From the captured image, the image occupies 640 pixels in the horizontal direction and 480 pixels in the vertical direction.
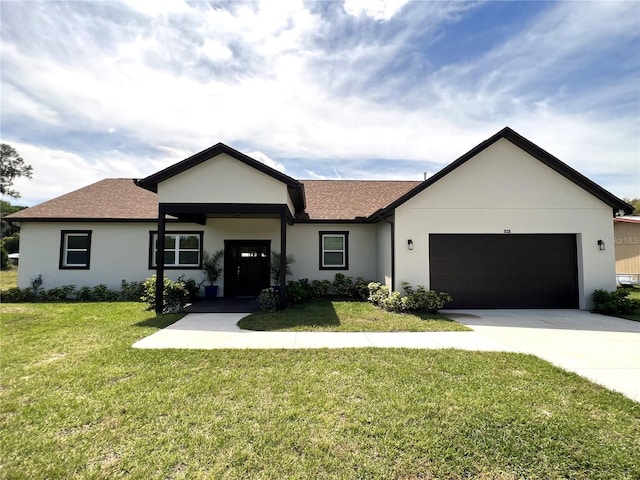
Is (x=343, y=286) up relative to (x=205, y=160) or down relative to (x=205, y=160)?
down

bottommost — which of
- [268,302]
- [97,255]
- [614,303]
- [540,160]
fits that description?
[268,302]

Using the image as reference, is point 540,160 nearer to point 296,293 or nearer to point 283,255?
point 283,255

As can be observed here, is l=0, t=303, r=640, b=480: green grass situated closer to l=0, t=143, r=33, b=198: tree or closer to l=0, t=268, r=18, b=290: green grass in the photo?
l=0, t=268, r=18, b=290: green grass

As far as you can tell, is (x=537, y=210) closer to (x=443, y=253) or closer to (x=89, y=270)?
(x=443, y=253)

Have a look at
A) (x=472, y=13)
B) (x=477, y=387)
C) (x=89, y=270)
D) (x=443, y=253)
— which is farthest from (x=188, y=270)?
(x=472, y=13)

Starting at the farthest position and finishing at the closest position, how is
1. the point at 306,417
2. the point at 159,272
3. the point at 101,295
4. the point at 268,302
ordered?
the point at 101,295 < the point at 268,302 < the point at 159,272 < the point at 306,417

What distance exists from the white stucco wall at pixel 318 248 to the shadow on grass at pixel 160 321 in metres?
5.38

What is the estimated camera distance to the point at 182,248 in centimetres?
1307

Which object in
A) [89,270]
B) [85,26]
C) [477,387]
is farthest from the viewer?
→ [89,270]

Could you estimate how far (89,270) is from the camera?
1277 cm

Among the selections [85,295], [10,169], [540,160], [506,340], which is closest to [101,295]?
[85,295]

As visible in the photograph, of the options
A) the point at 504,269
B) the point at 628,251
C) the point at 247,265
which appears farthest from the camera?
the point at 628,251

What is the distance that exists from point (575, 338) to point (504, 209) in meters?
4.90

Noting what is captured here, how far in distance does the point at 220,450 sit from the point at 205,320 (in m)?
6.14
